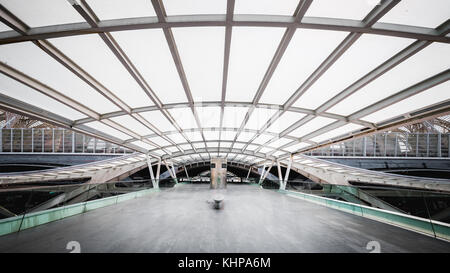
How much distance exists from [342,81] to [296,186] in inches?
490

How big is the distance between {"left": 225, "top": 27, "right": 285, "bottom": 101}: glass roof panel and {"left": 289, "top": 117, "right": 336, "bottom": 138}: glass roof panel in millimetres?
4633

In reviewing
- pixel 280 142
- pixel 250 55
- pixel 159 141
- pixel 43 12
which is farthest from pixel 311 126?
pixel 159 141

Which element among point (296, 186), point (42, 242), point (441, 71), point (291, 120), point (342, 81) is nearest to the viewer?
point (42, 242)

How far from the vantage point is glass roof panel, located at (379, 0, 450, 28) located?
350 centimetres

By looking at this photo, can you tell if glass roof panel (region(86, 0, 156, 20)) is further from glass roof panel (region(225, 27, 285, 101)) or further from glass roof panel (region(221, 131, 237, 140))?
glass roof panel (region(221, 131, 237, 140))

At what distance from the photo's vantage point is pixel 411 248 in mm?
4438

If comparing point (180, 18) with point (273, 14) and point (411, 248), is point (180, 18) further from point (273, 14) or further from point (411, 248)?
point (411, 248)

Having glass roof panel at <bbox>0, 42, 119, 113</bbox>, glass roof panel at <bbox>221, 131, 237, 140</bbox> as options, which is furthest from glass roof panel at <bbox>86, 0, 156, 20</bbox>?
glass roof panel at <bbox>221, 131, 237, 140</bbox>

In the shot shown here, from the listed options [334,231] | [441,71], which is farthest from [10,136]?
[441,71]

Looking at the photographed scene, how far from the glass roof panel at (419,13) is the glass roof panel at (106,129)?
1284 cm

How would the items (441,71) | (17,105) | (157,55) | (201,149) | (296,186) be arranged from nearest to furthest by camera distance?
1. (441,71)
2. (157,55)
3. (17,105)
4. (296,186)
5. (201,149)

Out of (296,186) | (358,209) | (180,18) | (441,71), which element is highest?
(180,18)

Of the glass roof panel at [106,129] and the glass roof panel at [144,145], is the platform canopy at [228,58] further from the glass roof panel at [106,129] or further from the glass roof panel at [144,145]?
the glass roof panel at [144,145]

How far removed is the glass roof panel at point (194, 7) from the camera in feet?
13.0
